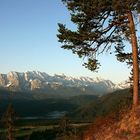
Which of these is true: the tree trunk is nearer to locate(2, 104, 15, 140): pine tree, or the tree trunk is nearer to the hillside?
the hillside

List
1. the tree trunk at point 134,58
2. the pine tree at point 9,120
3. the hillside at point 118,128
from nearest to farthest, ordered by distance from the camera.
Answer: the hillside at point 118,128
the tree trunk at point 134,58
the pine tree at point 9,120

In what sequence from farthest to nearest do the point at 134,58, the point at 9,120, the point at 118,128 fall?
the point at 9,120, the point at 134,58, the point at 118,128

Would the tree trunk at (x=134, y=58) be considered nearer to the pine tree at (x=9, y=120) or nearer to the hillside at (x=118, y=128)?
the hillside at (x=118, y=128)

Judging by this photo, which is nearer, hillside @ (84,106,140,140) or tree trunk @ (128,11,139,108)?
hillside @ (84,106,140,140)

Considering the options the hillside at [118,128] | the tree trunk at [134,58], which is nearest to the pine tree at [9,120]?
the tree trunk at [134,58]

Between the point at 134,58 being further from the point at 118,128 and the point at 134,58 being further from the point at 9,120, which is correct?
the point at 9,120

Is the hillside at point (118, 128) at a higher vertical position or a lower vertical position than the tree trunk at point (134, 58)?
lower

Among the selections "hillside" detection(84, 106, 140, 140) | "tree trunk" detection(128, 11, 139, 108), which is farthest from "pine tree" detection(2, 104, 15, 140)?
"hillside" detection(84, 106, 140, 140)

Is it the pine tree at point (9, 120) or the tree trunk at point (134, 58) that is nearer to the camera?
the tree trunk at point (134, 58)

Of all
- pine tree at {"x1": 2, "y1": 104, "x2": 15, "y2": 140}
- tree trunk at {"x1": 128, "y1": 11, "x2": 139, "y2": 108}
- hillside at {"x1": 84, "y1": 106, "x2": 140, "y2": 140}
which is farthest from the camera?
pine tree at {"x1": 2, "y1": 104, "x2": 15, "y2": 140}

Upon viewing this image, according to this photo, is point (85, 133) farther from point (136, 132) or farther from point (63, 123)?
point (63, 123)

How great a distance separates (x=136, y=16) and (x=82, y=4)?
14.4 feet

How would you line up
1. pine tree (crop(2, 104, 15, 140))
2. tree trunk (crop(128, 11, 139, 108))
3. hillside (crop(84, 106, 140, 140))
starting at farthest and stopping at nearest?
pine tree (crop(2, 104, 15, 140)) < tree trunk (crop(128, 11, 139, 108)) < hillside (crop(84, 106, 140, 140))

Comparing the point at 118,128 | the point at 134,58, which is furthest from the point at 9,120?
the point at 118,128
